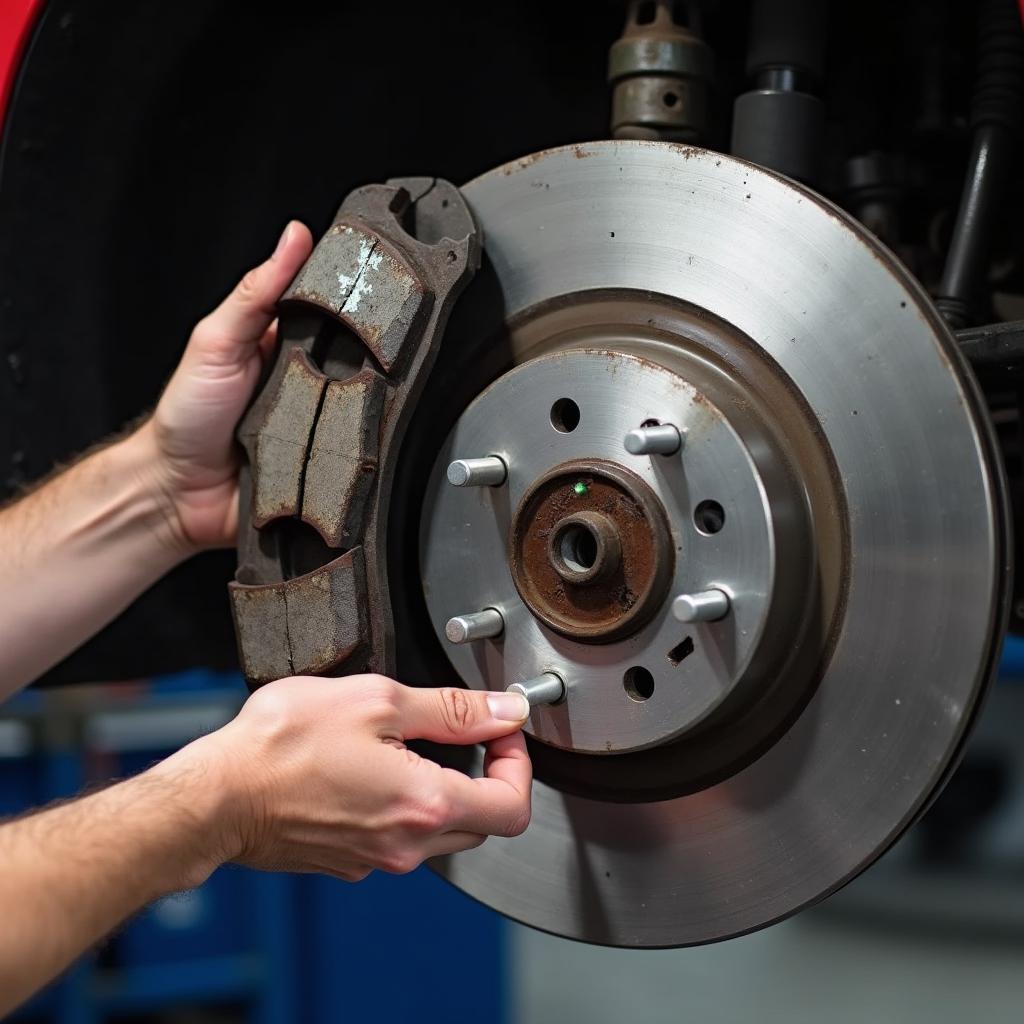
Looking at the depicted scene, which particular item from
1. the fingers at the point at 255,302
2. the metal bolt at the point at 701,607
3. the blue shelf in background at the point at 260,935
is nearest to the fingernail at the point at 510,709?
the metal bolt at the point at 701,607

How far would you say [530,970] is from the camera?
10.8 ft

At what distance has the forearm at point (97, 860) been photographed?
56 centimetres

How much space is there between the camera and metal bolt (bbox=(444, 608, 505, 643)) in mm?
712

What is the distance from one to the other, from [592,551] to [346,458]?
0.15m

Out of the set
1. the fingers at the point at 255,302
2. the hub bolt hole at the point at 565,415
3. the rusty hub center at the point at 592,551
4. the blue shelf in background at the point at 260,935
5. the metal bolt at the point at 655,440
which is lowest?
the blue shelf in background at the point at 260,935

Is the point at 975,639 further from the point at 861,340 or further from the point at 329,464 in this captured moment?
the point at 329,464

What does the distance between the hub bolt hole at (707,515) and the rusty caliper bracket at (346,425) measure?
0.58ft

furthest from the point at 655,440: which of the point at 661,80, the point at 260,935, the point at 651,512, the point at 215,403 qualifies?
the point at 260,935

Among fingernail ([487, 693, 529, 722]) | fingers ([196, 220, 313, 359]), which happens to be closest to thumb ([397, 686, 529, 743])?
fingernail ([487, 693, 529, 722])

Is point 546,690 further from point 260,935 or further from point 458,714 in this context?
point 260,935

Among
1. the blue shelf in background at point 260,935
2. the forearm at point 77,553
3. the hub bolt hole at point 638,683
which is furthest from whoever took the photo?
the blue shelf in background at point 260,935

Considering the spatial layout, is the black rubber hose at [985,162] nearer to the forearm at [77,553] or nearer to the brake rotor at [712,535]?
the brake rotor at [712,535]

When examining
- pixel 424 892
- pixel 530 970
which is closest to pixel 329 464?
pixel 424 892

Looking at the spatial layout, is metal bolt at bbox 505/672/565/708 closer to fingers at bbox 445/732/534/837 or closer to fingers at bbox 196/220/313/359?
fingers at bbox 445/732/534/837
